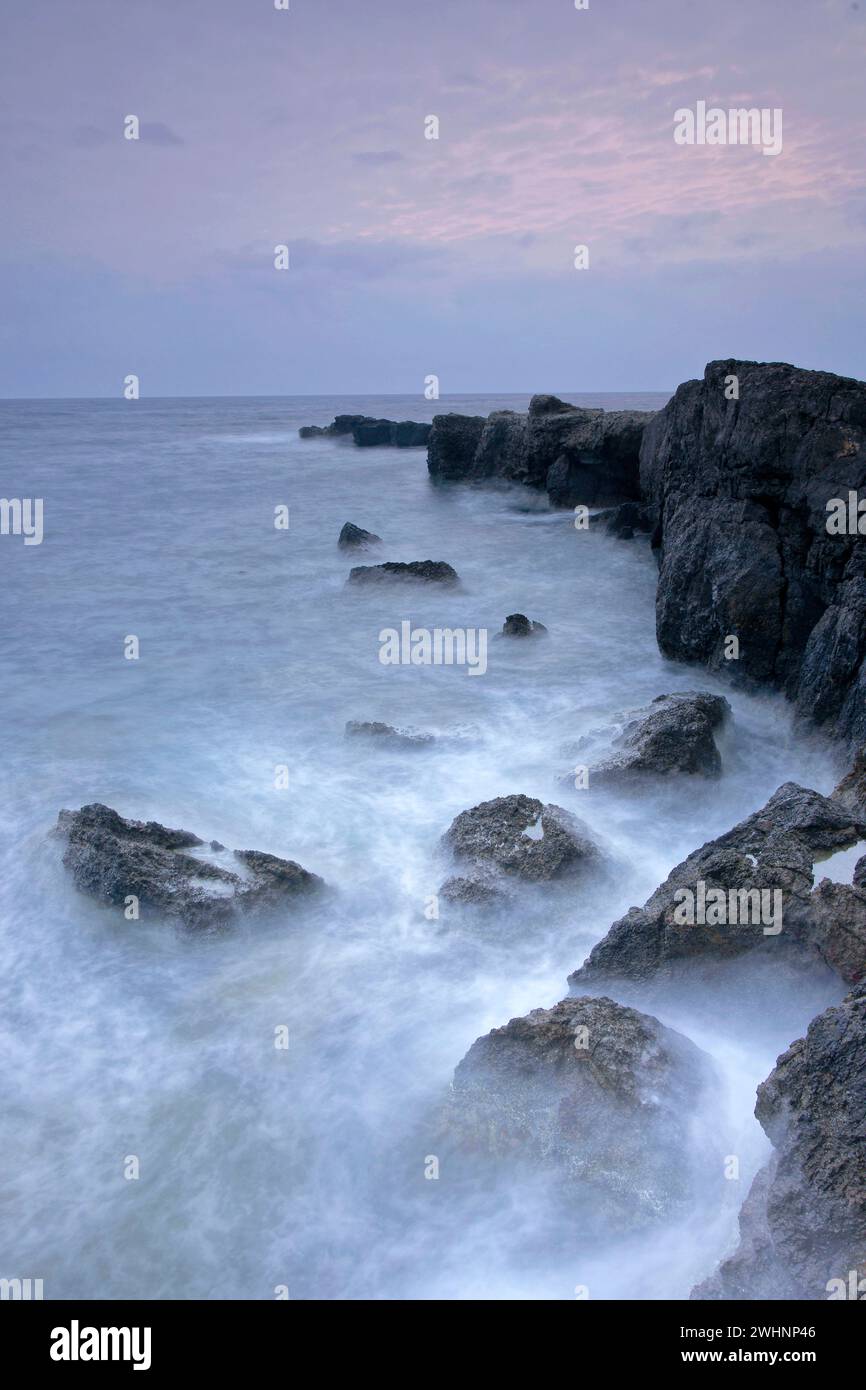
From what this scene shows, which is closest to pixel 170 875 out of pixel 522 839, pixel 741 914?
pixel 522 839

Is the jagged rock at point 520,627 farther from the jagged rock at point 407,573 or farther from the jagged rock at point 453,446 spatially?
the jagged rock at point 453,446

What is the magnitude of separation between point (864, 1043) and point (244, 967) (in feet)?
14.8

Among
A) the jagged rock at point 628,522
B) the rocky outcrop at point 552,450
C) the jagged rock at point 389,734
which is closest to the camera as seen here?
the jagged rock at point 389,734

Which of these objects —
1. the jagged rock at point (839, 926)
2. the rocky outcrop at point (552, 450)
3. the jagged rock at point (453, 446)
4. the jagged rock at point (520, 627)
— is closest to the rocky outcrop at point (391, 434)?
the jagged rock at point (453, 446)

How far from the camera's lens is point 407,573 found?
62.7 feet

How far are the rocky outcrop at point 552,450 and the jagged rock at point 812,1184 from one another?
814 inches

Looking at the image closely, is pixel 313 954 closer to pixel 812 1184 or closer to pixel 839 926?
pixel 839 926

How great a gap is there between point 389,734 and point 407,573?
26.5 ft

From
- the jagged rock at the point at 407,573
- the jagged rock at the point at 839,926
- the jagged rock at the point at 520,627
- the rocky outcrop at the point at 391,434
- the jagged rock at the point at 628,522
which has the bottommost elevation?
the jagged rock at the point at 839,926

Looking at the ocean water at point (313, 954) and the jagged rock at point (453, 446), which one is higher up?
the jagged rock at point (453, 446)

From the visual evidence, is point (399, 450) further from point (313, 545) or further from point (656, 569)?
point (656, 569)

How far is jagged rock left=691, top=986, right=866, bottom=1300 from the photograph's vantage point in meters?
4.30

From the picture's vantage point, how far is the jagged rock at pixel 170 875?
779 centimetres

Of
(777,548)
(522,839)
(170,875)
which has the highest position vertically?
(777,548)
